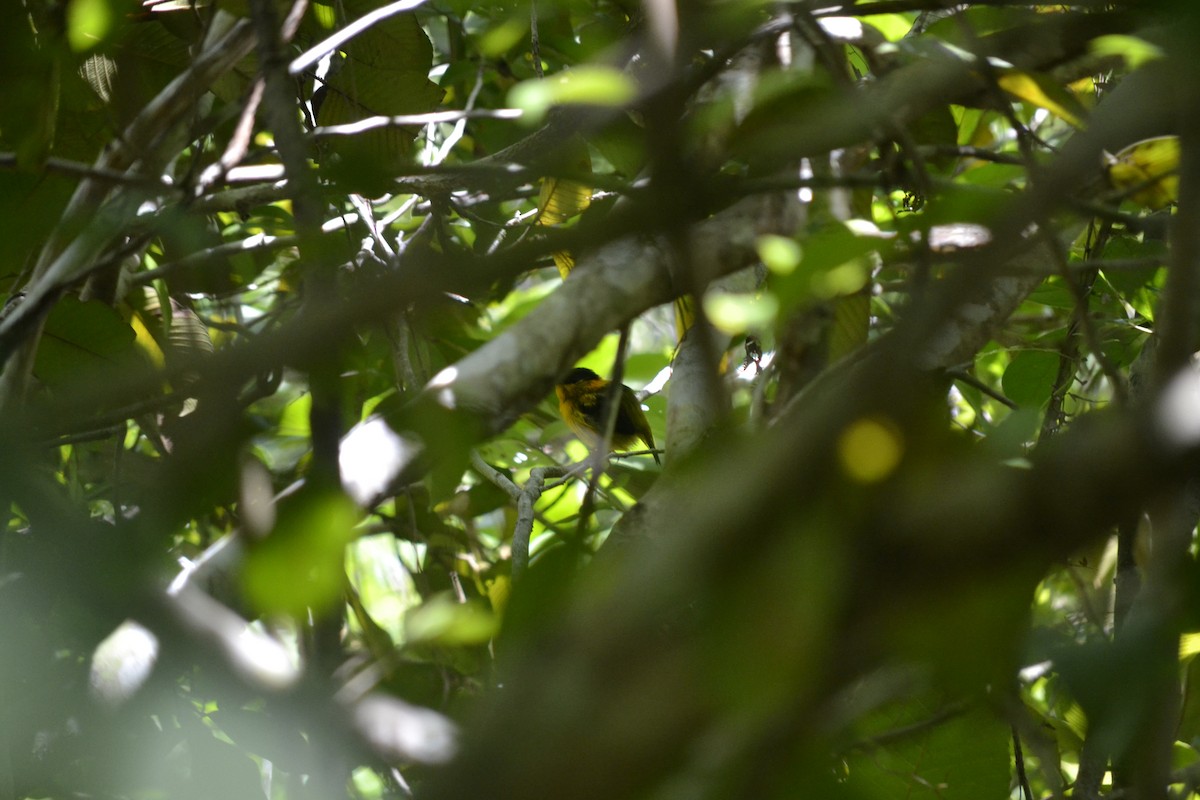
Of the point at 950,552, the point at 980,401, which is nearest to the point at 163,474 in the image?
the point at 950,552

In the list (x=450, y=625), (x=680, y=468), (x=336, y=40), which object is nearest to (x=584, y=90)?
(x=680, y=468)

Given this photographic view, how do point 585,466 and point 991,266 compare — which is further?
point 585,466

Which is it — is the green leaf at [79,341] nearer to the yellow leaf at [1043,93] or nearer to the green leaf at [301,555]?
the green leaf at [301,555]

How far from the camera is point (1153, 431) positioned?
0.48 meters

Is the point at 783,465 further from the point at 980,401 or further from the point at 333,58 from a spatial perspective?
the point at 980,401

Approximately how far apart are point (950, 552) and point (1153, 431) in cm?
11

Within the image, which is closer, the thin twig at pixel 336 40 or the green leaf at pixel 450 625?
the green leaf at pixel 450 625

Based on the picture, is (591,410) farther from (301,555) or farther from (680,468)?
(301,555)

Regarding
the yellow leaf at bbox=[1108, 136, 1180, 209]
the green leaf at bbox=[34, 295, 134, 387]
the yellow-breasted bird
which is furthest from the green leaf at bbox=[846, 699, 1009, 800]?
the yellow-breasted bird

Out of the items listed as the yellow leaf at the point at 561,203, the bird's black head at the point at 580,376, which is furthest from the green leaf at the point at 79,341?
the bird's black head at the point at 580,376

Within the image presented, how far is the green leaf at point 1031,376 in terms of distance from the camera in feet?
6.15

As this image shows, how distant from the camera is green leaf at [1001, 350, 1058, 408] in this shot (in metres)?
1.88

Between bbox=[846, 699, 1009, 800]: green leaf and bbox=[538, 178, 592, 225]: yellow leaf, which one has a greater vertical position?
bbox=[538, 178, 592, 225]: yellow leaf

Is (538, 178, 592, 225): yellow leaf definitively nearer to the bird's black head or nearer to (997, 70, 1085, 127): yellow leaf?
(997, 70, 1085, 127): yellow leaf
